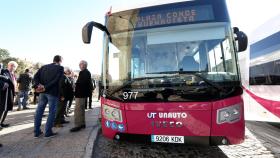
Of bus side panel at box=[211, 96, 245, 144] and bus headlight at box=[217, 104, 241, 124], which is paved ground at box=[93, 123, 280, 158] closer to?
bus side panel at box=[211, 96, 245, 144]

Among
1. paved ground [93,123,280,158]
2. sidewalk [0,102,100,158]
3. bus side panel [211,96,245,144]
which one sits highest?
bus side panel [211,96,245,144]

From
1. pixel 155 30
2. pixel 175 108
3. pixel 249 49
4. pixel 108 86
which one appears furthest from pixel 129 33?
pixel 249 49

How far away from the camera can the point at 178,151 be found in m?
5.48

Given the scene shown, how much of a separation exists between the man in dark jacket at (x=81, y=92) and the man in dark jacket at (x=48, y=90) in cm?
67

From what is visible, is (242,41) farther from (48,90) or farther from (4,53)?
(4,53)

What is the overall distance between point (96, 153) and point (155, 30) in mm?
2602

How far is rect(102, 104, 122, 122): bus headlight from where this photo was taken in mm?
4802

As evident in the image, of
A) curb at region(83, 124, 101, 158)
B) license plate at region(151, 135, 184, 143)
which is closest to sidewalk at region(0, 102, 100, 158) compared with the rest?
curb at region(83, 124, 101, 158)

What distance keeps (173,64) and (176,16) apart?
0.93 metres

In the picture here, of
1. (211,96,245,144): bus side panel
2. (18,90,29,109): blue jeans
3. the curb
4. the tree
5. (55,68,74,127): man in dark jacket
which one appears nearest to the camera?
(211,96,245,144): bus side panel

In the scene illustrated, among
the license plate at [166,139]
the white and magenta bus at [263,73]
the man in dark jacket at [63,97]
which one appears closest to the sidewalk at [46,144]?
the man in dark jacket at [63,97]

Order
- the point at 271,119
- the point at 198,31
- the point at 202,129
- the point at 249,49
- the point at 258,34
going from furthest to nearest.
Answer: the point at 249,49 → the point at 258,34 → the point at 271,119 → the point at 198,31 → the point at 202,129

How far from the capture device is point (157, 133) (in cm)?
452

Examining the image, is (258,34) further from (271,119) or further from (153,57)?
(153,57)
